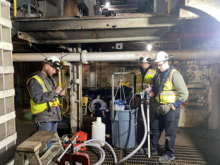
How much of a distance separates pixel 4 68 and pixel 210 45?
587cm

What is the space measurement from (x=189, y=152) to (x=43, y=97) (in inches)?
129

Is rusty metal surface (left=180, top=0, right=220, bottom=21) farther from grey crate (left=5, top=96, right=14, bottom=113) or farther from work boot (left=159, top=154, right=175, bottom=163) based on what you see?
grey crate (left=5, top=96, right=14, bottom=113)

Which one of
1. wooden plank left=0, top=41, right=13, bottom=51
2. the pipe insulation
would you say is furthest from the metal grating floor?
wooden plank left=0, top=41, right=13, bottom=51

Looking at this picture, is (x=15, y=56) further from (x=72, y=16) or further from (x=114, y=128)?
(x=114, y=128)

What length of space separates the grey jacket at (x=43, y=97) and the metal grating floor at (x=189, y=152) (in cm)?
130

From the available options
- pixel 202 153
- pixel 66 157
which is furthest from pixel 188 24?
pixel 66 157

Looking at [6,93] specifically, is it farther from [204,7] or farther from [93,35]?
[204,7]

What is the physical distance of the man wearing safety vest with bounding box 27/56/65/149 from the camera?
7.73ft

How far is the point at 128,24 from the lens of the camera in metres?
2.92

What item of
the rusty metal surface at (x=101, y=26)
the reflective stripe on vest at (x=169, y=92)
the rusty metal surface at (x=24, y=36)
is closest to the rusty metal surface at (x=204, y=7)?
the rusty metal surface at (x=101, y=26)

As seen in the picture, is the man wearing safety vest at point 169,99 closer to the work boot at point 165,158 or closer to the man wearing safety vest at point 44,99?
the work boot at point 165,158

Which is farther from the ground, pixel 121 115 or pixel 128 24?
pixel 128 24

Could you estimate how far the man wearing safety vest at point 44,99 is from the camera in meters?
2.36

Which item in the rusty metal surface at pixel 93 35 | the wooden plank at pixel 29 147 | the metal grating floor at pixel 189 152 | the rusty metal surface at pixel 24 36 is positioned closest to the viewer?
the wooden plank at pixel 29 147
